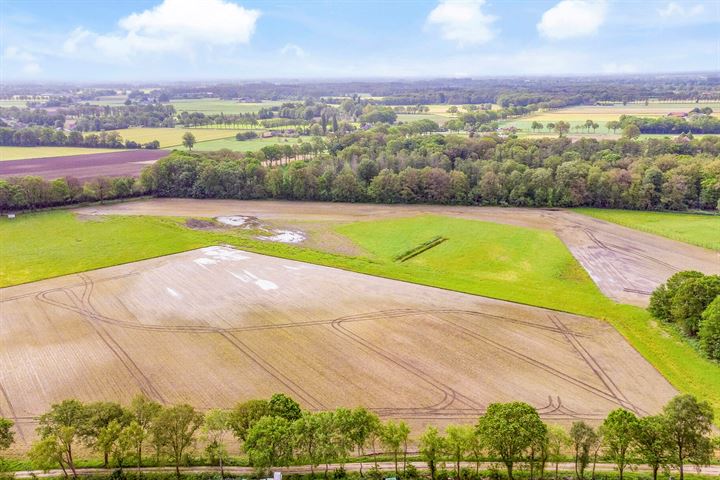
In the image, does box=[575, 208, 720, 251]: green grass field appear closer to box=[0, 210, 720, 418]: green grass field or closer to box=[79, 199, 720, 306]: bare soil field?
box=[79, 199, 720, 306]: bare soil field

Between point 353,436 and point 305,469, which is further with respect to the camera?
point 305,469

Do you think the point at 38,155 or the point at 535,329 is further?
the point at 38,155

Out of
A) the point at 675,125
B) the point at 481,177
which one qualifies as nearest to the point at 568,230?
the point at 481,177

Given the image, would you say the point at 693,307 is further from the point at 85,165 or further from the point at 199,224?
the point at 85,165

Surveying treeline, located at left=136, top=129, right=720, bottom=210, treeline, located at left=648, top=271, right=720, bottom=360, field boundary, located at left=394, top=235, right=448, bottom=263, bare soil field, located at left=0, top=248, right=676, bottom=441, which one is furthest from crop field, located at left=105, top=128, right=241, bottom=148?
treeline, located at left=648, top=271, right=720, bottom=360

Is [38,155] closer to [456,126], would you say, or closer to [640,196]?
[456,126]

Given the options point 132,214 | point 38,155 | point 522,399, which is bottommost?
point 522,399

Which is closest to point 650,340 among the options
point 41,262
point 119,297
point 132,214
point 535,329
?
point 535,329
